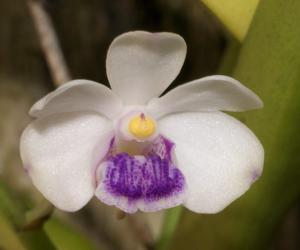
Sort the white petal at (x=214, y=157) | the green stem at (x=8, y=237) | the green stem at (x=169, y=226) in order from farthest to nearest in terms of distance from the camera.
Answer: the green stem at (x=169, y=226), the green stem at (x=8, y=237), the white petal at (x=214, y=157)

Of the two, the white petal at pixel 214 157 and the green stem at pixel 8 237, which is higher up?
the white petal at pixel 214 157

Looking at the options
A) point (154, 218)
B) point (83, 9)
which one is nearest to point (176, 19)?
point (83, 9)

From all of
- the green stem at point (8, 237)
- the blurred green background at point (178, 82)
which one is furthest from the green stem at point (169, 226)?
the green stem at point (8, 237)

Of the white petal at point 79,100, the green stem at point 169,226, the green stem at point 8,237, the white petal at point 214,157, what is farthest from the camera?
the green stem at point 169,226

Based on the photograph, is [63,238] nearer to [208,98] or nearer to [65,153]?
[65,153]

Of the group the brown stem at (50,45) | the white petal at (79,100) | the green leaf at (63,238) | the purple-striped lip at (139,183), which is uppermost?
the white petal at (79,100)

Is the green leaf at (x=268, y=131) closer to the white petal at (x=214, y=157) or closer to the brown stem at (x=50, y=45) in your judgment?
the white petal at (x=214, y=157)

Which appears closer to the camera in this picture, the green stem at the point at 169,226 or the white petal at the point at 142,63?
the white petal at the point at 142,63
